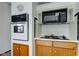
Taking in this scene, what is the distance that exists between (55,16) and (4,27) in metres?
2.08

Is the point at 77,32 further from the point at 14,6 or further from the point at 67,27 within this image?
the point at 14,6

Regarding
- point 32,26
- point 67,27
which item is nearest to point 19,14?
point 32,26

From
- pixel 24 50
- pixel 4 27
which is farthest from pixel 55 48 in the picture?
pixel 4 27

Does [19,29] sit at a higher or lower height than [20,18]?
lower

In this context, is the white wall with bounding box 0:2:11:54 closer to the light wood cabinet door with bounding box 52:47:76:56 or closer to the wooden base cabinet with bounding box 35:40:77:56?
the wooden base cabinet with bounding box 35:40:77:56

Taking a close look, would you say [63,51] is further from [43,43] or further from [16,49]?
[16,49]

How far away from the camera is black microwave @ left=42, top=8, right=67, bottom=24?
10.5 ft

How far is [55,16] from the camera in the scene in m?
3.37

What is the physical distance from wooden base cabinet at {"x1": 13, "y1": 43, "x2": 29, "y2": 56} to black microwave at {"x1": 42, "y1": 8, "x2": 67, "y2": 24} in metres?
0.98

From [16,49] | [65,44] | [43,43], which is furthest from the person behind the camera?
[16,49]

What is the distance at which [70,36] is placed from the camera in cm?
331

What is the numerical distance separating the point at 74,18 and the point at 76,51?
0.95 metres

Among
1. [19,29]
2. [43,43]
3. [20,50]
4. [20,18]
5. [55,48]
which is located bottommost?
[20,50]

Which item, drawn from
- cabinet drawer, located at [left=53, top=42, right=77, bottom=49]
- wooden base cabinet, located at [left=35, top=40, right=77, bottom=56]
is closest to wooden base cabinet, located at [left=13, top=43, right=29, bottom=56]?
wooden base cabinet, located at [left=35, top=40, right=77, bottom=56]
